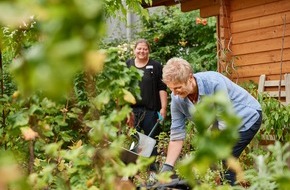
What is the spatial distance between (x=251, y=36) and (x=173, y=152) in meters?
3.77

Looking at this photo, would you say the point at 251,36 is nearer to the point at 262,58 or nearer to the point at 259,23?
the point at 259,23

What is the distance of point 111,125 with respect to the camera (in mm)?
1726

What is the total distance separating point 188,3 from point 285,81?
6.42 feet

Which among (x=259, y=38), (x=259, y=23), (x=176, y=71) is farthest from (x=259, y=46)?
(x=176, y=71)

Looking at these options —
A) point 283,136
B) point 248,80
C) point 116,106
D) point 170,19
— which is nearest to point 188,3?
point 248,80

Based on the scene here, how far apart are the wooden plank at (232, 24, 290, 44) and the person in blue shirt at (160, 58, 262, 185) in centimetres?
306

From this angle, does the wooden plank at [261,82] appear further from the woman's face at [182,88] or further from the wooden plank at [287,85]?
the woman's face at [182,88]

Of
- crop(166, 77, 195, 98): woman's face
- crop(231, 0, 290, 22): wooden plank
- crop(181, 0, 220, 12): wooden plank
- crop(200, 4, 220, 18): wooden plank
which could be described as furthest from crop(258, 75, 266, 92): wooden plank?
crop(166, 77, 195, 98): woman's face

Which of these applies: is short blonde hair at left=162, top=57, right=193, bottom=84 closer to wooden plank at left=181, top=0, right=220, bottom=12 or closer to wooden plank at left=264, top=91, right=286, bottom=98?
wooden plank at left=264, top=91, right=286, bottom=98

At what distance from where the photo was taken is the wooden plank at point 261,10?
23.1ft

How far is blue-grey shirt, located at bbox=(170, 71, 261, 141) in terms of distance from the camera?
13.1 feet

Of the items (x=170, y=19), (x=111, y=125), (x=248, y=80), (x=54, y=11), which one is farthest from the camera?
(x=170, y=19)

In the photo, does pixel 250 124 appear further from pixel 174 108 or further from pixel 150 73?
pixel 150 73

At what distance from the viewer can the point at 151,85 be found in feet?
23.0
